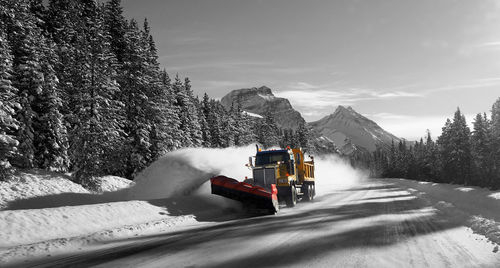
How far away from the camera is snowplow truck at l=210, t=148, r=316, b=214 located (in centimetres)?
1373

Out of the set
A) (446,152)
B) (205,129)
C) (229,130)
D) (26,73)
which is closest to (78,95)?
(26,73)

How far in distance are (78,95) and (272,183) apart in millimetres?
19822

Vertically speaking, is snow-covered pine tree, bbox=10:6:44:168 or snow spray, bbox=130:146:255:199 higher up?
snow-covered pine tree, bbox=10:6:44:168

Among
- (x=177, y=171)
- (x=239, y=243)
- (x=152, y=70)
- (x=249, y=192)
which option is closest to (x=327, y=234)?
(x=239, y=243)

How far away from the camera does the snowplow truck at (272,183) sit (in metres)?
13.7

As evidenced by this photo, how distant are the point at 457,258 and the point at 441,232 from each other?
2.76 metres

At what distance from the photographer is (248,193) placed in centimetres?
1371

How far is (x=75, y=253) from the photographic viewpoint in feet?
25.5

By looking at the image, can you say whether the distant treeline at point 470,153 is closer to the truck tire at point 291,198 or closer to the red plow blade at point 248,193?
the truck tire at point 291,198

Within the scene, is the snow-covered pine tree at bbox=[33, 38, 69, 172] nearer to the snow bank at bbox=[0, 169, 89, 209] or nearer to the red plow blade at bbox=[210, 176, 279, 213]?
the snow bank at bbox=[0, 169, 89, 209]

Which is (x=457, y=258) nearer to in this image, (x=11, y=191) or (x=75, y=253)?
(x=75, y=253)

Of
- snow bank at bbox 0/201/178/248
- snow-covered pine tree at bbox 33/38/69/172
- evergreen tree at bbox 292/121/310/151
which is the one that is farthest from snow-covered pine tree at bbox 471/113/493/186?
snow-covered pine tree at bbox 33/38/69/172

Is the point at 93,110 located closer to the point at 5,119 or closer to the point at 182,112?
the point at 5,119

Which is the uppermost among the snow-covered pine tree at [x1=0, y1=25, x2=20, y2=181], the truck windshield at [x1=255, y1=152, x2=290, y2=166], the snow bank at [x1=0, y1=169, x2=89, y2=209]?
the snow-covered pine tree at [x1=0, y1=25, x2=20, y2=181]
